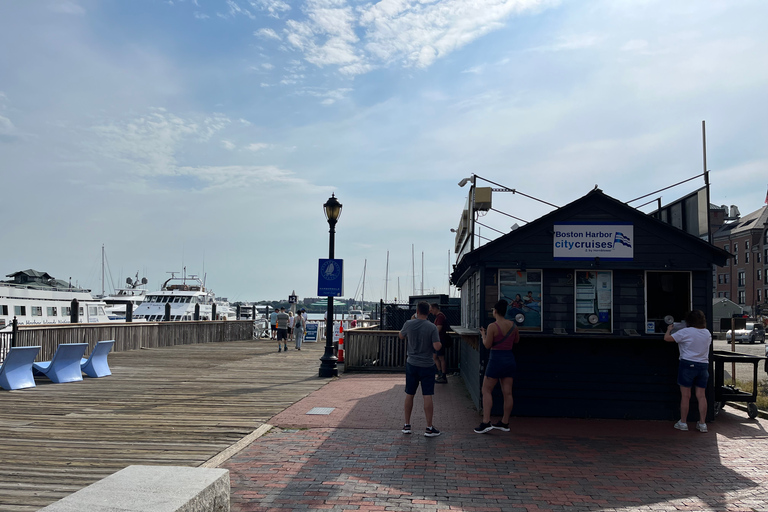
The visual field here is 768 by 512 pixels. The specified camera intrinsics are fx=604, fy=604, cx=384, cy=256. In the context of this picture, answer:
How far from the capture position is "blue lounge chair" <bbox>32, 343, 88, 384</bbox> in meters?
13.1

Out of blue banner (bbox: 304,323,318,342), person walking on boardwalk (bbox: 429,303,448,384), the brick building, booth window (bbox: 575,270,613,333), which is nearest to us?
booth window (bbox: 575,270,613,333)

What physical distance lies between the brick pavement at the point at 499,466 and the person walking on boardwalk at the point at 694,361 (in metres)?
0.33

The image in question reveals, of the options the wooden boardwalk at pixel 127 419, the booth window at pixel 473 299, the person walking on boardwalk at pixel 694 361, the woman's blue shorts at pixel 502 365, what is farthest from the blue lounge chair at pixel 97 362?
the person walking on boardwalk at pixel 694 361

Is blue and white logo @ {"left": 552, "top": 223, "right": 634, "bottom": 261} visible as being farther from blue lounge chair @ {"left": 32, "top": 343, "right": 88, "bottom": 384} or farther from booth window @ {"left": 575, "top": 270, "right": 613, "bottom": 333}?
blue lounge chair @ {"left": 32, "top": 343, "right": 88, "bottom": 384}

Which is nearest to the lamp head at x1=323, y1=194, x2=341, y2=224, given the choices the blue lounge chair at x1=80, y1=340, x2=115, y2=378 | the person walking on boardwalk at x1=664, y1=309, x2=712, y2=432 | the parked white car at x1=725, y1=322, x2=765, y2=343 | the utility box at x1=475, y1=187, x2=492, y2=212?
the utility box at x1=475, y1=187, x2=492, y2=212

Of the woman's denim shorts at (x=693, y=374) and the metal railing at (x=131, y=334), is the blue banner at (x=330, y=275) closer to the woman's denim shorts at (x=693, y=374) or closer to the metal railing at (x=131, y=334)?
the metal railing at (x=131, y=334)

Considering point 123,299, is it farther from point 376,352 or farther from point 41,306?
point 376,352

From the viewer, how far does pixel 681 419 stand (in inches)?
341

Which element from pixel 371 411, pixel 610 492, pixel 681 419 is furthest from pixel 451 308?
pixel 610 492

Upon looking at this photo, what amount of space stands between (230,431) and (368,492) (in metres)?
3.26

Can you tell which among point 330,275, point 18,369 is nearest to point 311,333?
point 330,275

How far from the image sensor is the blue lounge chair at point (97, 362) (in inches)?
558

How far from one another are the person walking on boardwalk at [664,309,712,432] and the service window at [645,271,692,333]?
599 millimetres

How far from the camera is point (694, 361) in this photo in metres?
8.58
